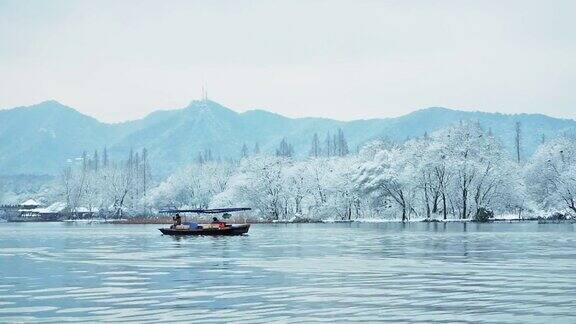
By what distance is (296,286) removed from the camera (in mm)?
29844

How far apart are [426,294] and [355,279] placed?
5.50 metres

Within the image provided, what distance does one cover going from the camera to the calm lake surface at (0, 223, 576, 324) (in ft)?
74.4

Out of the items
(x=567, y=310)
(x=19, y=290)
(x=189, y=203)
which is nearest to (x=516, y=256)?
(x=567, y=310)

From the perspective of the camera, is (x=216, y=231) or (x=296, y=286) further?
(x=216, y=231)

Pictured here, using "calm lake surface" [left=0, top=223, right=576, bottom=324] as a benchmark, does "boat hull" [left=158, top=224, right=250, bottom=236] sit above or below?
above

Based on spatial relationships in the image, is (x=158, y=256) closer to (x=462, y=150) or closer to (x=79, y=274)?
(x=79, y=274)

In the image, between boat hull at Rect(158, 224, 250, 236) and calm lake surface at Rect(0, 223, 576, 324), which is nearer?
calm lake surface at Rect(0, 223, 576, 324)

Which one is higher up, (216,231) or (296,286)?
(216,231)

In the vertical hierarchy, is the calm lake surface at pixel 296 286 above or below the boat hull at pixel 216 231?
below

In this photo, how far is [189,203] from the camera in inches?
6870

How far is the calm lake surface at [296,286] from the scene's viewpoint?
74.4 ft

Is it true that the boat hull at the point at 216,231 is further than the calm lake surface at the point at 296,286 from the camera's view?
Yes

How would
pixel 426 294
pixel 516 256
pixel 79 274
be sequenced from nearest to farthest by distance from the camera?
pixel 426 294, pixel 79 274, pixel 516 256

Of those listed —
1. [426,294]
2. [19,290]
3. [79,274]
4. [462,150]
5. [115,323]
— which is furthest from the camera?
[462,150]
